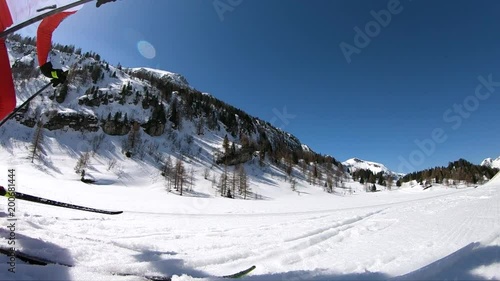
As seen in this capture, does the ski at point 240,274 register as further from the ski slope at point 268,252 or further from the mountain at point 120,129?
the mountain at point 120,129

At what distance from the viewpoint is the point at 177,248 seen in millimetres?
4316

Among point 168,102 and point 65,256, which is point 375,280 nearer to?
point 65,256

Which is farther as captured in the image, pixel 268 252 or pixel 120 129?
pixel 120 129

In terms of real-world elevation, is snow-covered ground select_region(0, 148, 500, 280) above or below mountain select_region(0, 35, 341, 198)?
below

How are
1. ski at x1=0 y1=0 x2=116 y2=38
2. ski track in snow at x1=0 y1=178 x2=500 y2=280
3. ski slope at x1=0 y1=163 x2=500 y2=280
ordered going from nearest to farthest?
ski slope at x1=0 y1=163 x2=500 y2=280
ski at x1=0 y1=0 x2=116 y2=38
ski track in snow at x1=0 y1=178 x2=500 y2=280

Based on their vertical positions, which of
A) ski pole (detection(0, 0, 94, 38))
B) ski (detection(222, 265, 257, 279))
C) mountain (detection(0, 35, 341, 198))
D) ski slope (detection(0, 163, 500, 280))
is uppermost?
mountain (detection(0, 35, 341, 198))

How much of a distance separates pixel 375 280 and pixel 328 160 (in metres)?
140

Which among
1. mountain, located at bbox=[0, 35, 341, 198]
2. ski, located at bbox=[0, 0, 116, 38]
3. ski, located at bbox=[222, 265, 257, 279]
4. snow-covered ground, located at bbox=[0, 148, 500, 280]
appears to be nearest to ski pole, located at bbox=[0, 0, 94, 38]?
ski, located at bbox=[0, 0, 116, 38]

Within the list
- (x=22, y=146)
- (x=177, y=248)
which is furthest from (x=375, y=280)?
(x=22, y=146)

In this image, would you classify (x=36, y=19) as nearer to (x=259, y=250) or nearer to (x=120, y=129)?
(x=259, y=250)

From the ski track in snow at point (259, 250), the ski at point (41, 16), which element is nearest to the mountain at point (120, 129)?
the ski track in snow at point (259, 250)

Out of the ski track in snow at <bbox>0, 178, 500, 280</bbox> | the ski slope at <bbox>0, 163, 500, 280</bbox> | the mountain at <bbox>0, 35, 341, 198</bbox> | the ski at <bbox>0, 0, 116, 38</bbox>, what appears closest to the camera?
the ski slope at <bbox>0, 163, 500, 280</bbox>

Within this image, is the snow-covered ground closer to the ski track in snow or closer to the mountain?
the ski track in snow

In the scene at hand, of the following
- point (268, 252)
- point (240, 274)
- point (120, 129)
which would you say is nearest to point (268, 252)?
point (268, 252)
